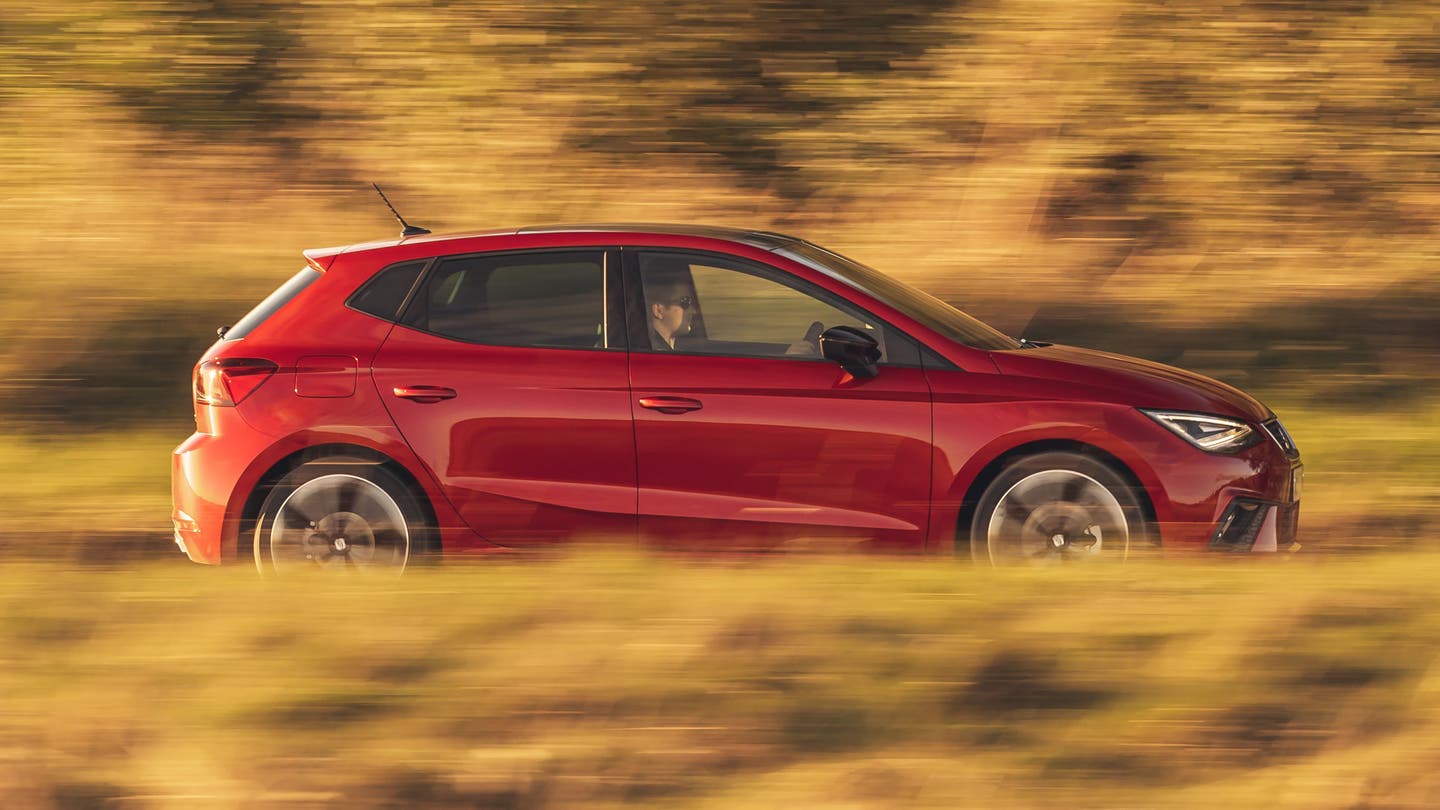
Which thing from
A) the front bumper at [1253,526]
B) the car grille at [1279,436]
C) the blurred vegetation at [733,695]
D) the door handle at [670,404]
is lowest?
the blurred vegetation at [733,695]

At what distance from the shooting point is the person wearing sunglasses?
6090 mm

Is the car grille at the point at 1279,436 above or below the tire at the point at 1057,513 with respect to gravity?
above

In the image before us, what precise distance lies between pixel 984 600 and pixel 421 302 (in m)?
2.64

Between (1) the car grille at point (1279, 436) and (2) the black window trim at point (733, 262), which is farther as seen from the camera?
(1) the car grille at point (1279, 436)

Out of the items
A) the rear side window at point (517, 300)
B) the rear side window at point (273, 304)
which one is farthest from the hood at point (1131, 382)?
the rear side window at point (273, 304)

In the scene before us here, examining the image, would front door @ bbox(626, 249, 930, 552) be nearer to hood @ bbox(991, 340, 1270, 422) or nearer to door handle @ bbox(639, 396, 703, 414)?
door handle @ bbox(639, 396, 703, 414)

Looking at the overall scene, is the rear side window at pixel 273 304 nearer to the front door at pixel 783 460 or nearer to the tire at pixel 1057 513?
the front door at pixel 783 460

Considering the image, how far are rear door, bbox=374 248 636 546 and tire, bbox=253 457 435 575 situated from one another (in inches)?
7.7

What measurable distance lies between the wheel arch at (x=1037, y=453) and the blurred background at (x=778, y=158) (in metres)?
3.58

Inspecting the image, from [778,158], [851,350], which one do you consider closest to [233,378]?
[851,350]

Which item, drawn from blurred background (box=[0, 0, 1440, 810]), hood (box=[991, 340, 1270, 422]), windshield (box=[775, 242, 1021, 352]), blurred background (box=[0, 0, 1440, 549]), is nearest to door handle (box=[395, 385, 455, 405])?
blurred background (box=[0, 0, 1440, 810])

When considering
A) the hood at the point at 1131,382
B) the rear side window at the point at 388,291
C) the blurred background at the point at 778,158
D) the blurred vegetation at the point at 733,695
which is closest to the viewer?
the blurred vegetation at the point at 733,695

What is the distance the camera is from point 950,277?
11.2 metres

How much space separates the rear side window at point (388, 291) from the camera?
20.3 feet
